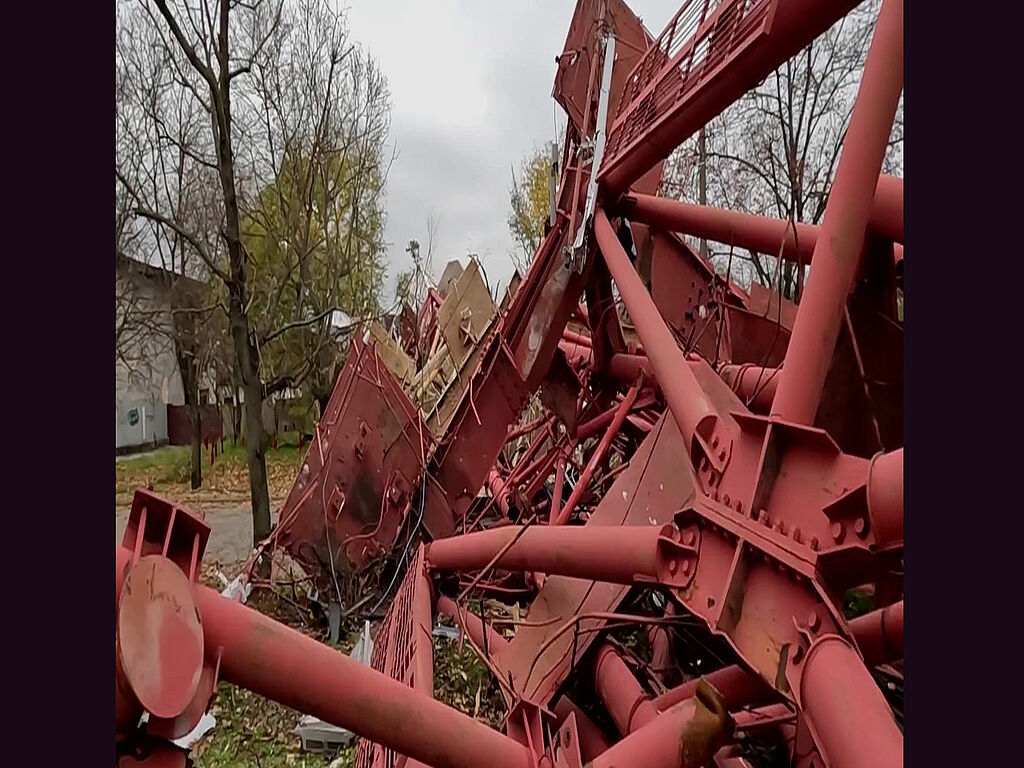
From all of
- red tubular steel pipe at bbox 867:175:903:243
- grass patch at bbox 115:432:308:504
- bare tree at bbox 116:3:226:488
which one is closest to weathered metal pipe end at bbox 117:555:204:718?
red tubular steel pipe at bbox 867:175:903:243

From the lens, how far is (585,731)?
4.20 metres

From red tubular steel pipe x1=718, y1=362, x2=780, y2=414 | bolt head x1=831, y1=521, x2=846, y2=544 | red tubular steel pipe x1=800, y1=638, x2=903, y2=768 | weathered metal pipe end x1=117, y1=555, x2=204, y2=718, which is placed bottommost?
red tubular steel pipe x1=800, y1=638, x2=903, y2=768

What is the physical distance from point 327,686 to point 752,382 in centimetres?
363

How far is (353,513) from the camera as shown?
276 inches

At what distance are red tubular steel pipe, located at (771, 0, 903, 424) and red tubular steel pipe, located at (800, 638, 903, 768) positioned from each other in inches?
29.5

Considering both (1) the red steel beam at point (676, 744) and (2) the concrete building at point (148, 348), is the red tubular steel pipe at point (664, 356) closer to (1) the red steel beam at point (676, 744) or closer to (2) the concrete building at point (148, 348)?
(1) the red steel beam at point (676, 744)

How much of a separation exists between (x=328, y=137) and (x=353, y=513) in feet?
30.8

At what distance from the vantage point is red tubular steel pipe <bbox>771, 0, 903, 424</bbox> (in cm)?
236

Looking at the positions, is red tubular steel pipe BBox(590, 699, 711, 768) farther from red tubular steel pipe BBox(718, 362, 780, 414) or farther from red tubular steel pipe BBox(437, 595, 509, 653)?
red tubular steel pipe BBox(718, 362, 780, 414)

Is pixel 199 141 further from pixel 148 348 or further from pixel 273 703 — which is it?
pixel 273 703

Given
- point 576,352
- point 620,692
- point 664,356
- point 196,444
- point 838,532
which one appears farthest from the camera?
point 196,444

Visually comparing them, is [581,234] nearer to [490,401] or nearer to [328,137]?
[490,401]

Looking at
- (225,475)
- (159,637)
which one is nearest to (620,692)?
(159,637)

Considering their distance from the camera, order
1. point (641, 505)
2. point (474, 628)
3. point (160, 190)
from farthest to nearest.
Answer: point (160, 190) → point (474, 628) → point (641, 505)
